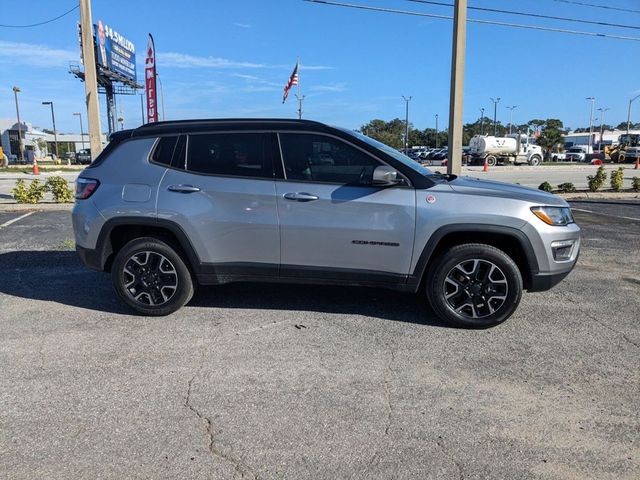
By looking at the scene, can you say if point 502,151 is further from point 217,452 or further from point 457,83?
point 217,452

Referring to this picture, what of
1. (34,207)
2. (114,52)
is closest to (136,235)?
(34,207)

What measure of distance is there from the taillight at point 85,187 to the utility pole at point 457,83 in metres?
9.78

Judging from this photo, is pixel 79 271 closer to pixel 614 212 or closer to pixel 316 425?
pixel 316 425

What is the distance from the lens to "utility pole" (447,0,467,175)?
12664 millimetres

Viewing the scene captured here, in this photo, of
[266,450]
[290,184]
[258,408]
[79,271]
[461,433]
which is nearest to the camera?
[266,450]

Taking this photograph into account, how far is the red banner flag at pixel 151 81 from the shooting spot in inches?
701

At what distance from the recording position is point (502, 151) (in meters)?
50.1

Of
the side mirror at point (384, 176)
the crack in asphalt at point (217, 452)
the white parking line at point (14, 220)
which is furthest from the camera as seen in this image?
the white parking line at point (14, 220)

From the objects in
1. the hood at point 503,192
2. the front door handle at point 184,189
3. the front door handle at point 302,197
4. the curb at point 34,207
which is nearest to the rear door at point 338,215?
the front door handle at point 302,197

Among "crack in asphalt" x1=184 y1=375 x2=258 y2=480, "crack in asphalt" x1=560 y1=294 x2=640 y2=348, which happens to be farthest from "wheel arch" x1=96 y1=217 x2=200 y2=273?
"crack in asphalt" x1=560 y1=294 x2=640 y2=348

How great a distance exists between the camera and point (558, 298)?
545 cm

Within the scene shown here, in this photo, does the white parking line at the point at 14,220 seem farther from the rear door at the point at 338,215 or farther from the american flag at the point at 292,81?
the american flag at the point at 292,81

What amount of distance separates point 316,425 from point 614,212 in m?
11.9

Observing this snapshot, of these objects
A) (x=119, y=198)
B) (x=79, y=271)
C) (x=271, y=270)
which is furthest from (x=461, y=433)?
(x=79, y=271)
